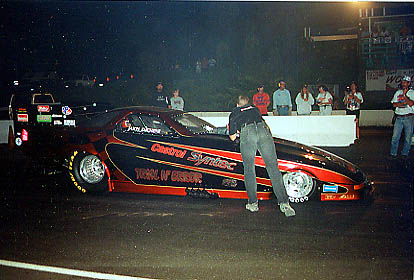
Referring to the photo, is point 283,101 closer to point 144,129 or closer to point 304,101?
point 304,101

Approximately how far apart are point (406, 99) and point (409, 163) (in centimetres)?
154

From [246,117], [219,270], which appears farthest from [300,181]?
[219,270]

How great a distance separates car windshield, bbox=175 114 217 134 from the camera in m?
7.03

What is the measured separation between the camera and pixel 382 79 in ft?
80.9

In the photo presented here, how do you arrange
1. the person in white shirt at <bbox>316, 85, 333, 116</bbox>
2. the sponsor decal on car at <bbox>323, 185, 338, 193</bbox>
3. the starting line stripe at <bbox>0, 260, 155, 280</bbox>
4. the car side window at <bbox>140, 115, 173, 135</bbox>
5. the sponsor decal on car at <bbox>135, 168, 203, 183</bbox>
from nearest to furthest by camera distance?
the starting line stripe at <bbox>0, 260, 155, 280</bbox> < the sponsor decal on car at <bbox>323, 185, 338, 193</bbox> < the sponsor decal on car at <bbox>135, 168, 203, 183</bbox> < the car side window at <bbox>140, 115, 173, 135</bbox> < the person in white shirt at <bbox>316, 85, 333, 116</bbox>

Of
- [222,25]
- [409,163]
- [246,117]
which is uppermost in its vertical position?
[222,25]

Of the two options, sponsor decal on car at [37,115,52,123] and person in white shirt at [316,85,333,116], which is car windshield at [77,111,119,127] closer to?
sponsor decal on car at [37,115,52,123]

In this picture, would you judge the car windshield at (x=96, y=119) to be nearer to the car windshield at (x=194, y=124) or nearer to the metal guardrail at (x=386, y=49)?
the car windshield at (x=194, y=124)

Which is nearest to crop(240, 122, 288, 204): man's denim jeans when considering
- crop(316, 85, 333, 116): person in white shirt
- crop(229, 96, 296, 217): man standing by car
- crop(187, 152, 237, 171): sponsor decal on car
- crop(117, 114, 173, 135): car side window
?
crop(229, 96, 296, 217): man standing by car

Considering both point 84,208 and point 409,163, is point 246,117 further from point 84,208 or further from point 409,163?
point 409,163

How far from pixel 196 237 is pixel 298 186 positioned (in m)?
1.92

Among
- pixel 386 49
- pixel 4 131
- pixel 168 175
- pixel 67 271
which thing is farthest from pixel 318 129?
pixel 386 49

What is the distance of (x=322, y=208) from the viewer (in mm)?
6156

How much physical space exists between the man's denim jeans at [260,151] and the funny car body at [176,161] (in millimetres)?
384
